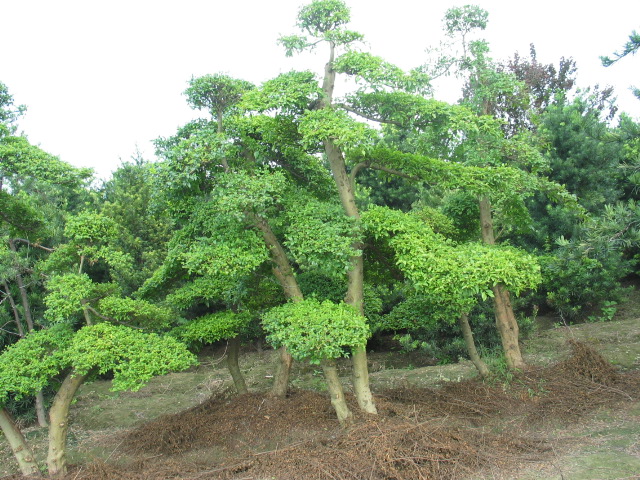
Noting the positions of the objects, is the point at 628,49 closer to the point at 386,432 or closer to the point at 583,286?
the point at 386,432

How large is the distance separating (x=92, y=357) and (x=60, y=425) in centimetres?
127

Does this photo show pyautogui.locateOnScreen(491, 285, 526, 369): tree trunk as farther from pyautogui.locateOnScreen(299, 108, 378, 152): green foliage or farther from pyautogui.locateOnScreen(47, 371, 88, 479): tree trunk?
pyautogui.locateOnScreen(47, 371, 88, 479): tree trunk

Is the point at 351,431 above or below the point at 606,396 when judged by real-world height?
above

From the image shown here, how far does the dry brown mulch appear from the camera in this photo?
5.77 m

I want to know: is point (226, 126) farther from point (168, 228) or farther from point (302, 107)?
point (168, 228)

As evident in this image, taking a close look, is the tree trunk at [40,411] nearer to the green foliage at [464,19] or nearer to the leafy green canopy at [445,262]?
the leafy green canopy at [445,262]

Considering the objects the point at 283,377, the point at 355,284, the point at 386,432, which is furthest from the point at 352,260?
the point at 283,377

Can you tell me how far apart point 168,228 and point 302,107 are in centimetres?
874

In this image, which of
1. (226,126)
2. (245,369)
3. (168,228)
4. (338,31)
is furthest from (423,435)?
(168,228)

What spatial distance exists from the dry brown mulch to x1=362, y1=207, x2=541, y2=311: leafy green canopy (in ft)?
5.79

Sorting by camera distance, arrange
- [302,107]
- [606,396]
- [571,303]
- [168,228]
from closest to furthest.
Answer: [302,107], [606,396], [571,303], [168,228]

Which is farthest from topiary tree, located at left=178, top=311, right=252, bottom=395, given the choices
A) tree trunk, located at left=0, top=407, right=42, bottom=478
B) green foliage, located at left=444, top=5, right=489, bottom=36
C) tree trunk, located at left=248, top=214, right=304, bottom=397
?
green foliage, located at left=444, top=5, right=489, bottom=36

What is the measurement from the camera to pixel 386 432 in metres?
6.15

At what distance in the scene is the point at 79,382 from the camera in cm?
639
